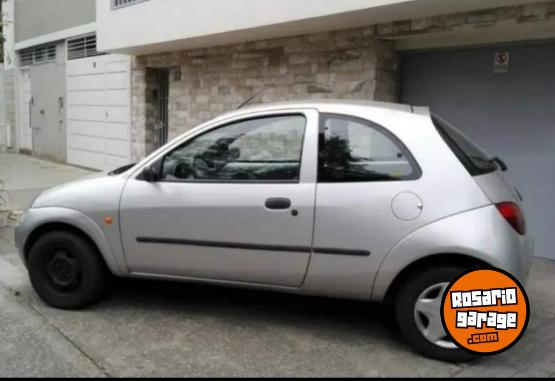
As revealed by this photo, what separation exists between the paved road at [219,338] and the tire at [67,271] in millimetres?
113

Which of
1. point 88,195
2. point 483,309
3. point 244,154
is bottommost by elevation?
point 483,309

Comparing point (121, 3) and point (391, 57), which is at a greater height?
point (121, 3)

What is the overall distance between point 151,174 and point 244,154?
27.4 inches

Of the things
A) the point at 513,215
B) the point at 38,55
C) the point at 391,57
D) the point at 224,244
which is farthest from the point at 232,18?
the point at 38,55

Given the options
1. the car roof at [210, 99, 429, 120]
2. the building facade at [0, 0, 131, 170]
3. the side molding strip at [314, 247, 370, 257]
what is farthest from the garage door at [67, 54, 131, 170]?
the side molding strip at [314, 247, 370, 257]

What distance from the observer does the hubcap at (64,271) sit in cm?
440

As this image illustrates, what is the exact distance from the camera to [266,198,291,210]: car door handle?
12.5 ft

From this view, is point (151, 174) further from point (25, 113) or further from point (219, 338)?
point (25, 113)

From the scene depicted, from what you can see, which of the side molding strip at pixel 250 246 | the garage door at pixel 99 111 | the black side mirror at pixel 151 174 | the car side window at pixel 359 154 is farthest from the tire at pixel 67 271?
the garage door at pixel 99 111

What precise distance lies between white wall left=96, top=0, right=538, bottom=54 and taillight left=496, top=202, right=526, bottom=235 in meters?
2.86

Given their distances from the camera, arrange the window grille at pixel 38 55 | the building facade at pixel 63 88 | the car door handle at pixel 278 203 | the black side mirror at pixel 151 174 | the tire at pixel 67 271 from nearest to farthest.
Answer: the car door handle at pixel 278 203
the black side mirror at pixel 151 174
the tire at pixel 67 271
the building facade at pixel 63 88
the window grille at pixel 38 55

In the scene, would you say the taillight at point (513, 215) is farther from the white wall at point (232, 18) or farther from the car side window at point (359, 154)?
the white wall at point (232, 18)

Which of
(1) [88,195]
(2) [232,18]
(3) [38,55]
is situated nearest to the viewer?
(1) [88,195]

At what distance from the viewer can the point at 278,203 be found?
12.6ft
